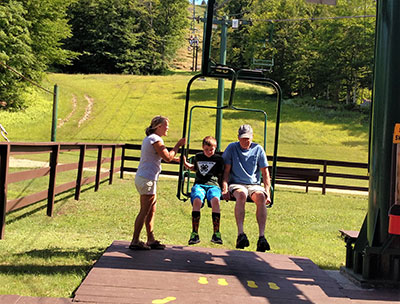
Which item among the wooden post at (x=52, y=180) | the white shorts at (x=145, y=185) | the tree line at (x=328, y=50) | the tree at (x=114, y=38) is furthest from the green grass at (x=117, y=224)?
the tree at (x=114, y=38)

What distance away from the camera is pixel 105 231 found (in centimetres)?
636

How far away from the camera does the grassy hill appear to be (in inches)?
1129

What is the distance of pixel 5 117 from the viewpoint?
30.6 m

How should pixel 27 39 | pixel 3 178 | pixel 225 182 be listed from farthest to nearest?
pixel 27 39 < pixel 3 178 < pixel 225 182

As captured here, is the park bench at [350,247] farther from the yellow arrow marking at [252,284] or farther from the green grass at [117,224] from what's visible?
the yellow arrow marking at [252,284]

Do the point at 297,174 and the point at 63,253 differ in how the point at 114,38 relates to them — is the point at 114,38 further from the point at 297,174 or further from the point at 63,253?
the point at 63,253

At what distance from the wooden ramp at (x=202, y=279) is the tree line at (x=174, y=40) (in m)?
4.59

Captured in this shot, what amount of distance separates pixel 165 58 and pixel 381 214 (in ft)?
203

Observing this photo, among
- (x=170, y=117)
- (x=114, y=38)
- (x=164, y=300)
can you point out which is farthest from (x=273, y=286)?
(x=114, y=38)

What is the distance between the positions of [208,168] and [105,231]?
2.09 m

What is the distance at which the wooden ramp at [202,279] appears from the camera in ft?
10.7

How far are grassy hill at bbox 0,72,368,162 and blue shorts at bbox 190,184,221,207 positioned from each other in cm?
2126

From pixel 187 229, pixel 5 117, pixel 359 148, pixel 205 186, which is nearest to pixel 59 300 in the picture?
pixel 205 186

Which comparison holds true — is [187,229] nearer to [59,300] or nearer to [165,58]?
[59,300]
